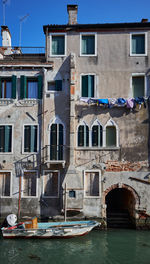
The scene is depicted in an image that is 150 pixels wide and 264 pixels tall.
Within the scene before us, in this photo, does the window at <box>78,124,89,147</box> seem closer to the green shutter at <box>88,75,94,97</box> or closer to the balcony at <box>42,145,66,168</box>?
the balcony at <box>42,145,66,168</box>

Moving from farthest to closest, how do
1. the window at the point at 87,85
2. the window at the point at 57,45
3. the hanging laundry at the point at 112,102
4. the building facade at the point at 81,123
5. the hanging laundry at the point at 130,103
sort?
the window at the point at 57,45 → the window at the point at 87,85 → the hanging laundry at the point at 112,102 → the hanging laundry at the point at 130,103 → the building facade at the point at 81,123

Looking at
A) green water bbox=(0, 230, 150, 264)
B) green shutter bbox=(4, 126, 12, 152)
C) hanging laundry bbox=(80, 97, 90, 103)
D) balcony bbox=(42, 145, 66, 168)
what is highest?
hanging laundry bbox=(80, 97, 90, 103)

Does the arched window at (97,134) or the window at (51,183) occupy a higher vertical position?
the arched window at (97,134)

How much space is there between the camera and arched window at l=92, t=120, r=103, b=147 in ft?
64.1

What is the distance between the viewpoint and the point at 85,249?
15.0 metres

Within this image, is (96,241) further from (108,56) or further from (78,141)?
(108,56)

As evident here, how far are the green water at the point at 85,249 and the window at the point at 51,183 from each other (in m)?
3.40

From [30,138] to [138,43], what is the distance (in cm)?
1003

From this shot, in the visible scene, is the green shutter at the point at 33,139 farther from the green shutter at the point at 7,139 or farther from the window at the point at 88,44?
the window at the point at 88,44

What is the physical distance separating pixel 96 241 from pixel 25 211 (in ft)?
17.6

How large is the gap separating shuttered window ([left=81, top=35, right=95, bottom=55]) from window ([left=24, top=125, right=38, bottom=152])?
6.35 m

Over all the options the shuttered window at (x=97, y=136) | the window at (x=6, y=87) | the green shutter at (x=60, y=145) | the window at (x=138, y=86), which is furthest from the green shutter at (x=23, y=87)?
the window at (x=138, y=86)

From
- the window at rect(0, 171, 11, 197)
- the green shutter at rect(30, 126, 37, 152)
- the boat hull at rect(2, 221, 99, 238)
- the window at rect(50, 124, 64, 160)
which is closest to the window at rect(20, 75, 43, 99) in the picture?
the green shutter at rect(30, 126, 37, 152)

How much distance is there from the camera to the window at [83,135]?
64.3 ft
